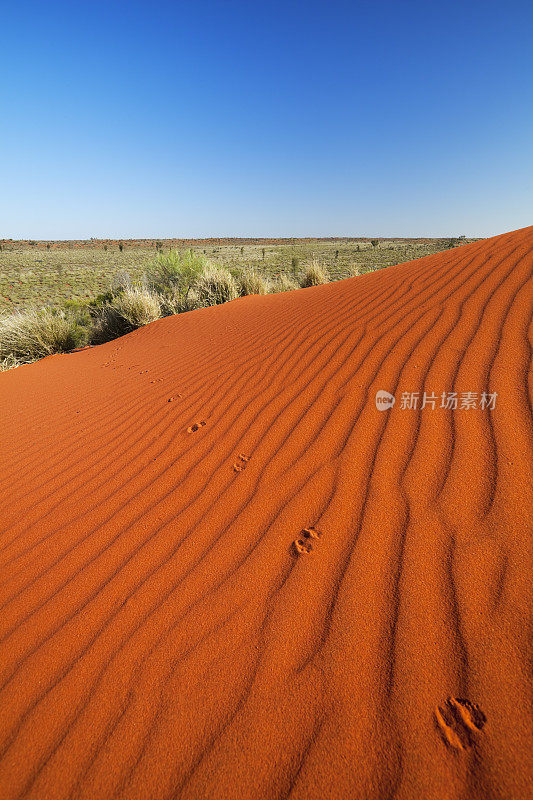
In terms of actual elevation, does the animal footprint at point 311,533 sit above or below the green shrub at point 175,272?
below

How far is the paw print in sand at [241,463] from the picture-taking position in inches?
85.5

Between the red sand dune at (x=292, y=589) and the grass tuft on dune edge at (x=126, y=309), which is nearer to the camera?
the red sand dune at (x=292, y=589)

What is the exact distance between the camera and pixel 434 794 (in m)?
0.86

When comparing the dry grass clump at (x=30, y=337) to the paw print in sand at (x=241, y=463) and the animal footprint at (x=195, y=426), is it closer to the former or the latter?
the animal footprint at (x=195, y=426)

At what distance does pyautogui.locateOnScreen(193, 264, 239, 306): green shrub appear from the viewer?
990cm

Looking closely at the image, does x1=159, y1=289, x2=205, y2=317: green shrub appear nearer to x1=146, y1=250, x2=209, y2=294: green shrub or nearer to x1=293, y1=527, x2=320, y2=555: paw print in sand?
x1=146, y1=250, x2=209, y2=294: green shrub

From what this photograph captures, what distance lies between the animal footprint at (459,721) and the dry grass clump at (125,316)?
883cm

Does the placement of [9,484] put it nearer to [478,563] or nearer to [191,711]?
[191,711]

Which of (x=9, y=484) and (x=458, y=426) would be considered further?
Result: (x=9, y=484)

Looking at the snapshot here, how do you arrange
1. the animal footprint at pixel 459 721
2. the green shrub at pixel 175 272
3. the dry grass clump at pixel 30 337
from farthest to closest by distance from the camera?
the green shrub at pixel 175 272
the dry grass clump at pixel 30 337
the animal footprint at pixel 459 721

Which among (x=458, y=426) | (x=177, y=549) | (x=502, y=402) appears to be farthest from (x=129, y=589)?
(x=502, y=402)

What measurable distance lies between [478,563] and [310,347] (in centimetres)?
245

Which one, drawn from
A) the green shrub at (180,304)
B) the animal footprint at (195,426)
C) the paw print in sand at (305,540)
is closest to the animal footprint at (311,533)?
the paw print in sand at (305,540)

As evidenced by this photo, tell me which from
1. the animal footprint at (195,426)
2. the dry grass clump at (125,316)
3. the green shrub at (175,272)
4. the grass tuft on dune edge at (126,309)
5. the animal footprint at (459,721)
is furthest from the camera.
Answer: the green shrub at (175,272)
